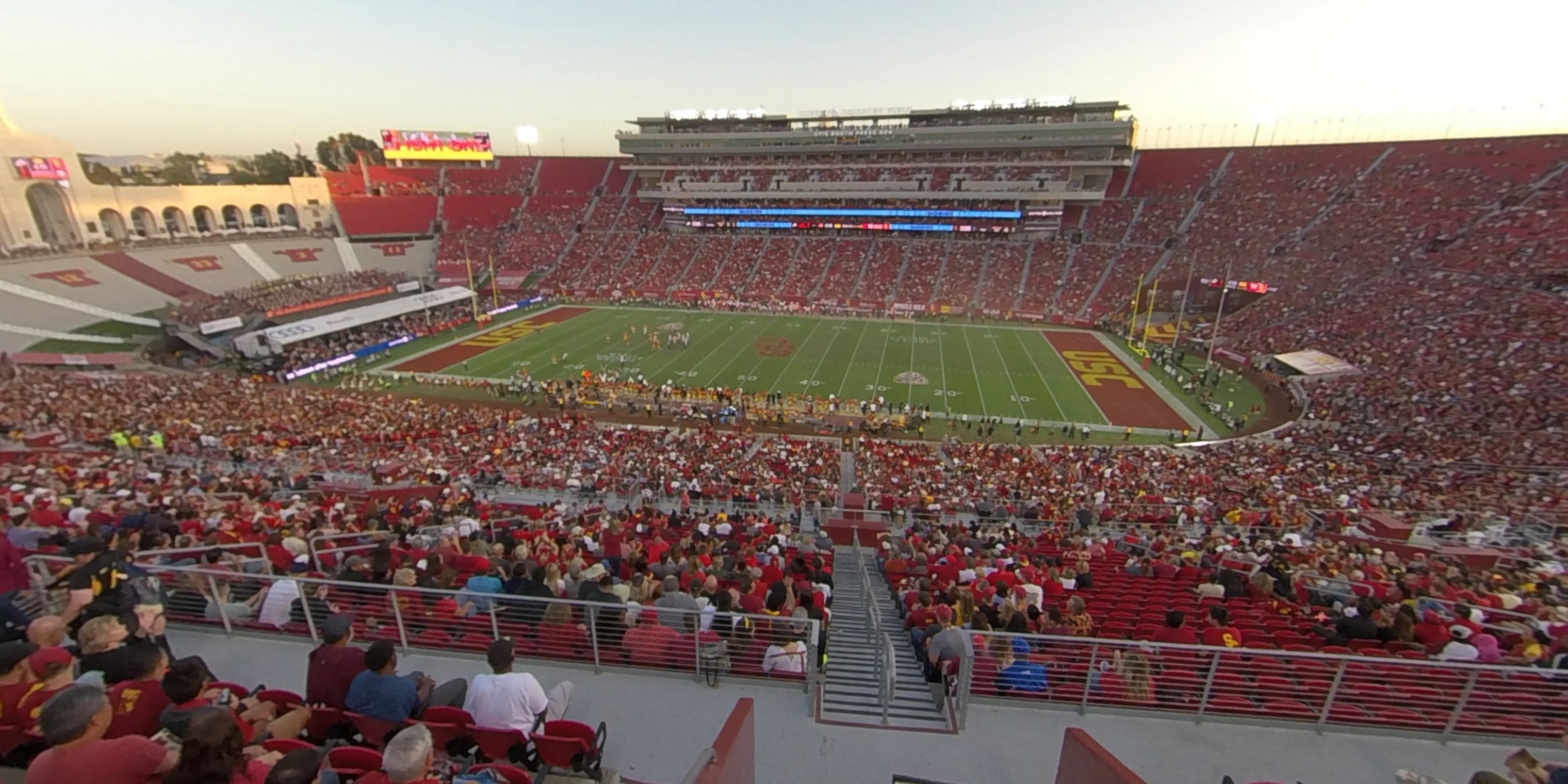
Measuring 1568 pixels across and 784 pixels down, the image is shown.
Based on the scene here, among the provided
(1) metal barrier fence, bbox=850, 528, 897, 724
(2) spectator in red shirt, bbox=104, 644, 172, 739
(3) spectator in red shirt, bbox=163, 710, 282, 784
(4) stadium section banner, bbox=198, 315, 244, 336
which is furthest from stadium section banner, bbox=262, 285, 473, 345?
(3) spectator in red shirt, bbox=163, 710, 282, 784

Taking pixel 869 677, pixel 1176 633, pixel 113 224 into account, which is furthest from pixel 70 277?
pixel 1176 633

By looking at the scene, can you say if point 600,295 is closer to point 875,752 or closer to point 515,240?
point 515,240

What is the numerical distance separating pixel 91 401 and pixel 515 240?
144 feet

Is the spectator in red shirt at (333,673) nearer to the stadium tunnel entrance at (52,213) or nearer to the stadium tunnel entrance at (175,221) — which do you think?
the stadium tunnel entrance at (52,213)

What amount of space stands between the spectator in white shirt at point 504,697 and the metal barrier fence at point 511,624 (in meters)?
1.14

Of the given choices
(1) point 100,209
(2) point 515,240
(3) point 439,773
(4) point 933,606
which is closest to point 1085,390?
(4) point 933,606

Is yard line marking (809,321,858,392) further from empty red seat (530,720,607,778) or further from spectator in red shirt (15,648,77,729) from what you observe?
spectator in red shirt (15,648,77,729)

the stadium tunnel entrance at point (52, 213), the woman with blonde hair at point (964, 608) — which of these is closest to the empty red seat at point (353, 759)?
the woman with blonde hair at point (964, 608)

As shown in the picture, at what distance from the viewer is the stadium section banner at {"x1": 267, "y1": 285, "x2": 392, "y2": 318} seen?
37.8 meters

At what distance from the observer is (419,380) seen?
32438 mm

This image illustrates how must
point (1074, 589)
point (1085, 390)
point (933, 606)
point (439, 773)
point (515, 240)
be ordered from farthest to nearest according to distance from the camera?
point (515, 240) → point (1085, 390) → point (1074, 589) → point (933, 606) → point (439, 773)

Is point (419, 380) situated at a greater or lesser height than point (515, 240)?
lesser

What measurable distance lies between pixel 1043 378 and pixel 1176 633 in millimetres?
28333

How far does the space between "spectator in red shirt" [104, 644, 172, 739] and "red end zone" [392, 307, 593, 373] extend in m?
33.6
